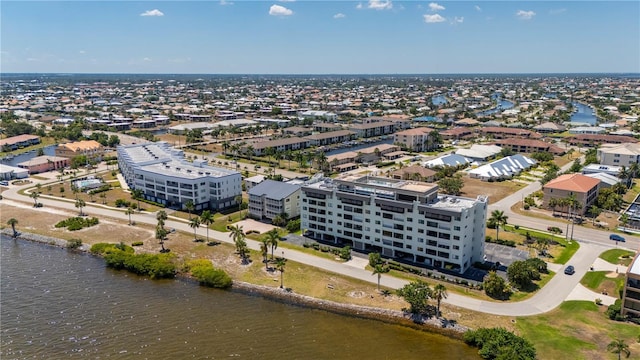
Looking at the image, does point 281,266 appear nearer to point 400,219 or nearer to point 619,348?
point 400,219

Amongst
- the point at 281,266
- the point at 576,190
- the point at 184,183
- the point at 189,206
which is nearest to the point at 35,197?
the point at 184,183

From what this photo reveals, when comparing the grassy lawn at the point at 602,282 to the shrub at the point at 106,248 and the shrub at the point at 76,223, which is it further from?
the shrub at the point at 76,223

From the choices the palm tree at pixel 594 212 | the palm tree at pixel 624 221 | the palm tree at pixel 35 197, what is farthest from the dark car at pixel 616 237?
the palm tree at pixel 35 197

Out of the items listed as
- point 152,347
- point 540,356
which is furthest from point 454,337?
point 152,347

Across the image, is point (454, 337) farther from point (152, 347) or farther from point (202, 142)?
point (202, 142)

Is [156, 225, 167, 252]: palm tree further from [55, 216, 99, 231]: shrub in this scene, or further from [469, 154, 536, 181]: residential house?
[469, 154, 536, 181]: residential house

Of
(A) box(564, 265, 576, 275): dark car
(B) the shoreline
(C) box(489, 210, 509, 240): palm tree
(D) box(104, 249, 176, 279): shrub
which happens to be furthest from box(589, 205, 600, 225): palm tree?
(D) box(104, 249, 176, 279): shrub
